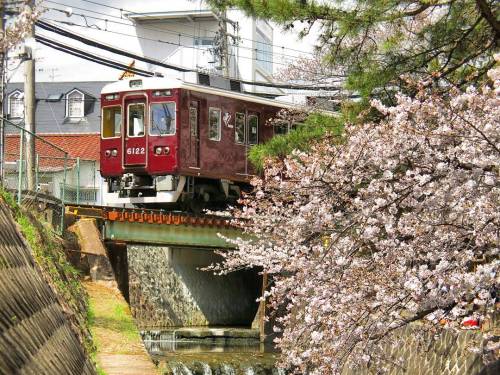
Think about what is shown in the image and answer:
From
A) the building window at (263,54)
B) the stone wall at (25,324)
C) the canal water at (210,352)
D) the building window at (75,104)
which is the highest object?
the building window at (263,54)

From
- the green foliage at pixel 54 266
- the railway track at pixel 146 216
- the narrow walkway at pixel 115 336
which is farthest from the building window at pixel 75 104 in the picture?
the green foliage at pixel 54 266

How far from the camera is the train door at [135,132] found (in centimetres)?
2281

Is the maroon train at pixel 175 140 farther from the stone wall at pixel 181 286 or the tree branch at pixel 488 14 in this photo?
the tree branch at pixel 488 14

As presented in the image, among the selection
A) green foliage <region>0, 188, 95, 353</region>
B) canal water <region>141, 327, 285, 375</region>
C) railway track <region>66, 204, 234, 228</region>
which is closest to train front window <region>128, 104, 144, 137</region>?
railway track <region>66, 204, 234, 228</region>

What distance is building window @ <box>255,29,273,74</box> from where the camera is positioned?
43.4 meters

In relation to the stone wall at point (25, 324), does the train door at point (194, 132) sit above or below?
above

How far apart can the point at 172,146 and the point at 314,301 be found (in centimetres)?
1333

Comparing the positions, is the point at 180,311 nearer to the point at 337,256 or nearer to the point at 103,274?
the point at 103,274

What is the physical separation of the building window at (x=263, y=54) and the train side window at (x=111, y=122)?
19443mm

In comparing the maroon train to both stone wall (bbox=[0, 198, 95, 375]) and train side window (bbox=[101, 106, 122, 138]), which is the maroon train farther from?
stone wall (bbox=[0, 198, 95, 375])

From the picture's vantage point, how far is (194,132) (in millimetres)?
22750

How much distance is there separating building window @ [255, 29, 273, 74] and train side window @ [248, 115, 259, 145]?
18.5 meters

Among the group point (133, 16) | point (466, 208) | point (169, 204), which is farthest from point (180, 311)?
point (466, 208)

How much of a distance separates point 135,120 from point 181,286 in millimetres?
8144
